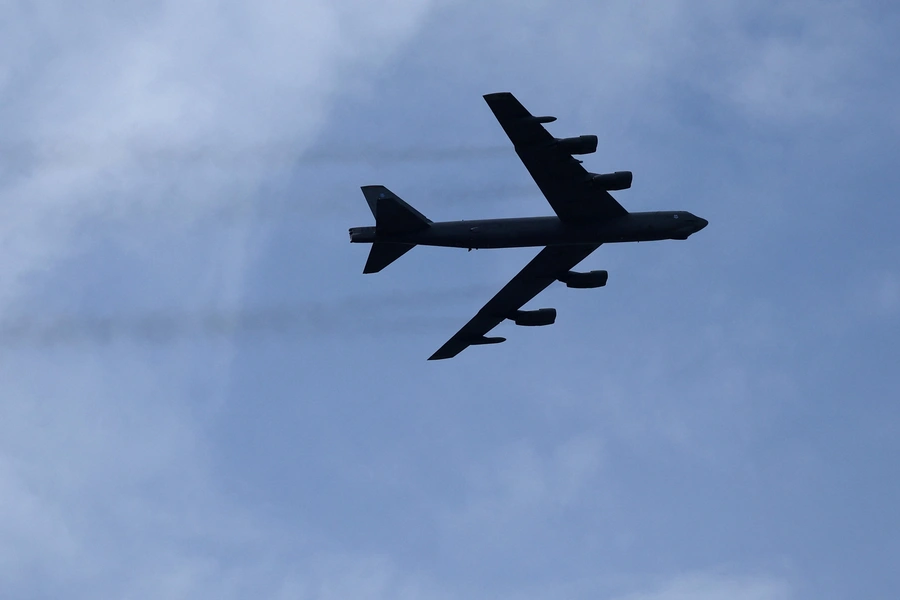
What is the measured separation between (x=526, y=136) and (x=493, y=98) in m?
2.41

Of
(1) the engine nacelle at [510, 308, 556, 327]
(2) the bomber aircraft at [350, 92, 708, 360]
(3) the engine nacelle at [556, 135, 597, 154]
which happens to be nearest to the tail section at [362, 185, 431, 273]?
(2) the bomber aircraft at [350, 92, 708, 360]

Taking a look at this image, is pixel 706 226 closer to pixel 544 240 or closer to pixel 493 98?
pixel 544 240

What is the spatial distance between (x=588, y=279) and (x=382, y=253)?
10183 mm

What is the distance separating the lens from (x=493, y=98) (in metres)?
61.1

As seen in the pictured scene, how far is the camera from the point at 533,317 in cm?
7031

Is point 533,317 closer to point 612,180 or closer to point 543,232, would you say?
point 543,232

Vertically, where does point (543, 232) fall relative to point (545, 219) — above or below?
below

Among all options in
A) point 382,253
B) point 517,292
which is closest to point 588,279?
point 517,292

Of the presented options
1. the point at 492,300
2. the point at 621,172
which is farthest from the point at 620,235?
the point at 492,300

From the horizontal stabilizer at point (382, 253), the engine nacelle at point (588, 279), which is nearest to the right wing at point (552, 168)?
the engine nacelle at point (588, 279)

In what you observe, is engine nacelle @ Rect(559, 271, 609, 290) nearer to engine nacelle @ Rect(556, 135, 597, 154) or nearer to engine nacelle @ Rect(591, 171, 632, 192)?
engine nacelle @ Rect(591, 171, 632, 192)

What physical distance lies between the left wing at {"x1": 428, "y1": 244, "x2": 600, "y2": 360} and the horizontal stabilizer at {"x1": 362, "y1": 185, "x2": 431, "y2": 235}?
21.9ft

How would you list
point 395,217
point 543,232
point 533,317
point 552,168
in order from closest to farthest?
point 552,168 < point 395,217 < point 543,232 < point 533,317

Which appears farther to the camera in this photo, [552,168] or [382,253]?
[382,253]
